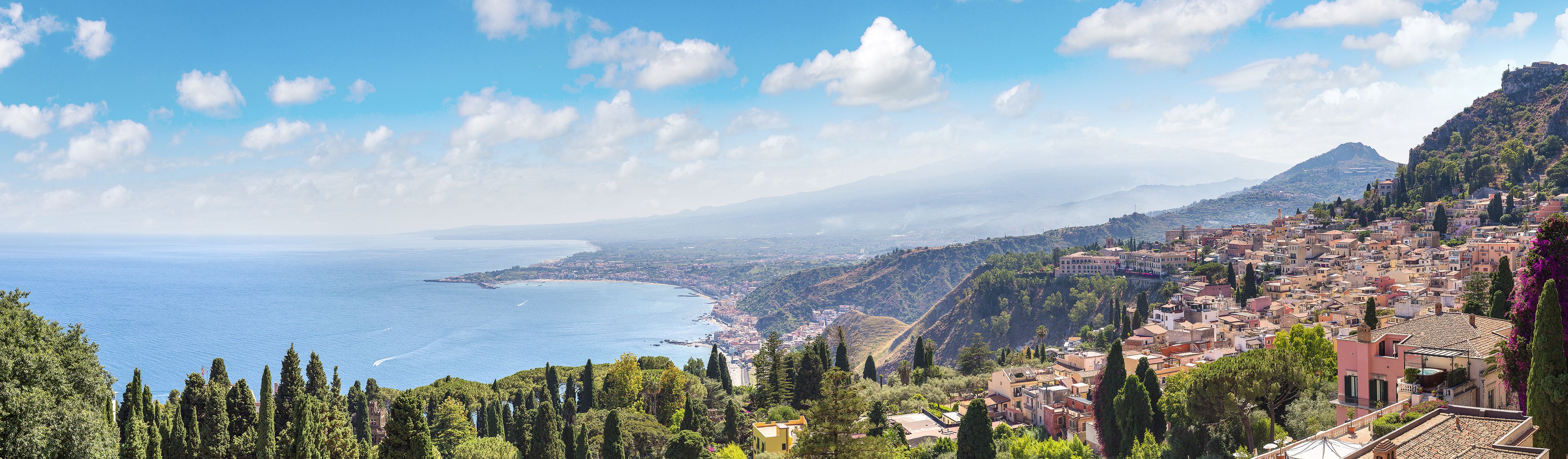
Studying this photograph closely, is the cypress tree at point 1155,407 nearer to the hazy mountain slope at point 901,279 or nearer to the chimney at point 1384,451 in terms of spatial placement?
the chimney at point 1384,451

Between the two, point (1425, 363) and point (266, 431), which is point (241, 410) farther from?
point (1425, 363)

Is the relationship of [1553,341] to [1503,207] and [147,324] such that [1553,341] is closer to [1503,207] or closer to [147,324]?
[1503,207]

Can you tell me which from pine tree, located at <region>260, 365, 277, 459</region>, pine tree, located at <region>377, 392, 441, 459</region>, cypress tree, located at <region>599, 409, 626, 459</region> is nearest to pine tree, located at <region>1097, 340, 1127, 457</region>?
cypress tree, located at <region>599, 409, 626, 459</region>

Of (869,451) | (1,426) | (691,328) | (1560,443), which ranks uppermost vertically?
(1,426)

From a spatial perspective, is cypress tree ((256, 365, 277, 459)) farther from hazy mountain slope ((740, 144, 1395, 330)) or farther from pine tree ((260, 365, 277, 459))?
hazy mountain slope ((740, 144, 1395, 330))

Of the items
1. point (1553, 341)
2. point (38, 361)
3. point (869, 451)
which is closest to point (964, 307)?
point (869, 451)

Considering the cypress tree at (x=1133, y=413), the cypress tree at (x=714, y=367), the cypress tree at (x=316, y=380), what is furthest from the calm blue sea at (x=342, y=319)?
the cypress tree at (x=1133, y=413)
